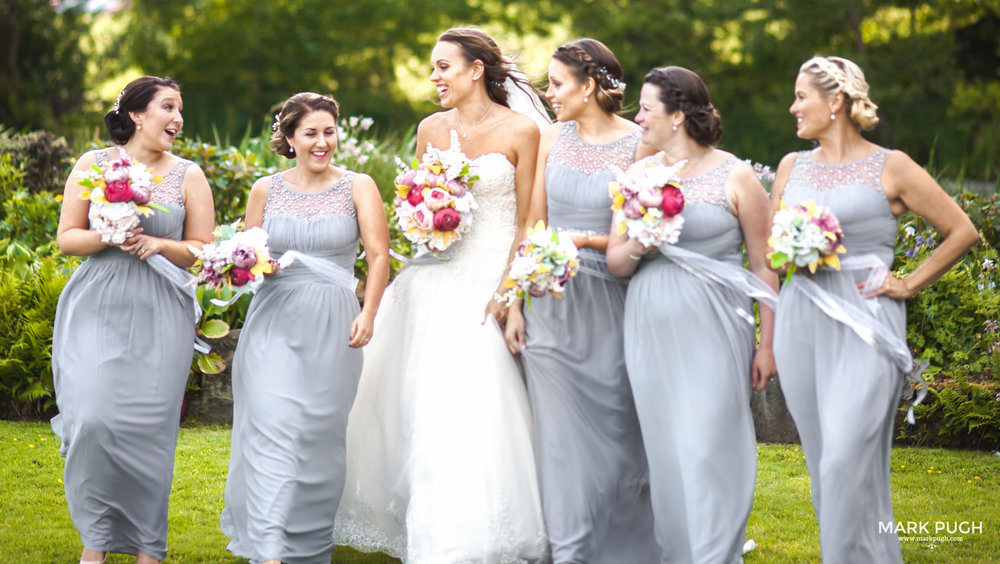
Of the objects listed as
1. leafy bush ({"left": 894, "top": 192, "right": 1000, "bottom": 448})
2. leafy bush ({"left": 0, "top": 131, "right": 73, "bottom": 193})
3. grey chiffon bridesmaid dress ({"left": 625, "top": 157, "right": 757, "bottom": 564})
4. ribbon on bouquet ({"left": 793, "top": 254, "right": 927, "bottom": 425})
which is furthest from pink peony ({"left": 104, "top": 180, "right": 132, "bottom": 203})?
leafy bush ({"left": 0, "top": 131, "right": 73, "bottom": 193})

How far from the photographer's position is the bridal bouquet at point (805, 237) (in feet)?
14.4

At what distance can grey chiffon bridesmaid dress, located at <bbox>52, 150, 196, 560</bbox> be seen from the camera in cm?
523

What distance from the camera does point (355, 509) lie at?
5723mm

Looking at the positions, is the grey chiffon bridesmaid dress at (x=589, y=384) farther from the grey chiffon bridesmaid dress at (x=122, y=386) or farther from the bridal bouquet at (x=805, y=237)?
the grey chiffon bridesmaid dress at (x=122, y=386)

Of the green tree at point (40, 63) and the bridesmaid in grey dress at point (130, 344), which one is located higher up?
the green tree at point (40, 63)

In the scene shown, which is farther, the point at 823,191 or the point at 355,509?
the point at 355,509

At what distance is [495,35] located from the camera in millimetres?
20016

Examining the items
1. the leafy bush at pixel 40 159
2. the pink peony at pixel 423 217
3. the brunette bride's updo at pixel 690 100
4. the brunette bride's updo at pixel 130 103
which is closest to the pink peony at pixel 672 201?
the brunette bride's updo at pixel 690 100

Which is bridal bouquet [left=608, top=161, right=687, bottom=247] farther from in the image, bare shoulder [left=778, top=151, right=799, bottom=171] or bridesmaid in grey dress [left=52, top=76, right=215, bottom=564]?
bridesmaid in grey dress [left=52, top=76, right=215, bottom=564]

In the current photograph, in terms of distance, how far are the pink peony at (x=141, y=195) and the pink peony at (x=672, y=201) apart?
2.43 meters

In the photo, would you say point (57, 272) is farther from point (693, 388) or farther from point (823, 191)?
point (823, 191)

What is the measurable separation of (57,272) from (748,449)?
5.82 meters

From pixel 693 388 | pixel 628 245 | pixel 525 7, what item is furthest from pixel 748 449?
pixel 525 7

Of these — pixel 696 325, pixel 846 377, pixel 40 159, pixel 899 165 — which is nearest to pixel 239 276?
pixel 696 325
